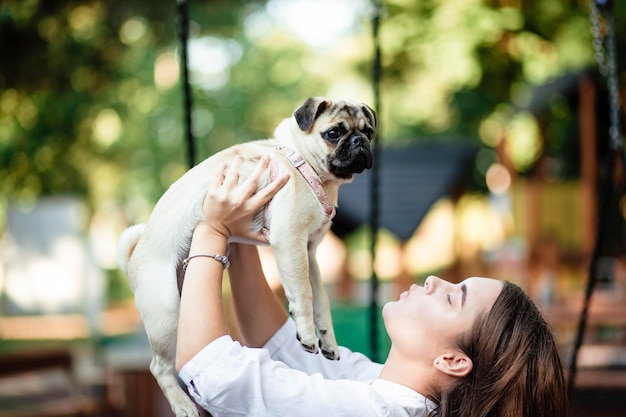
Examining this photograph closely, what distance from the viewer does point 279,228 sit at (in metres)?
1.36

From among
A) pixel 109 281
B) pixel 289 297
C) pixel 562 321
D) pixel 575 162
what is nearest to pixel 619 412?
pixel 562 321

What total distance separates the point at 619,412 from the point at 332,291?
545 centimetres

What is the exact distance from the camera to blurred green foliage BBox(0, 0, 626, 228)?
5.98 metres

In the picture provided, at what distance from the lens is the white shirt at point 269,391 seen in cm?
126

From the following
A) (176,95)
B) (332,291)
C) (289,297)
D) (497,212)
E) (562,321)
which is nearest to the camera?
(289,297)

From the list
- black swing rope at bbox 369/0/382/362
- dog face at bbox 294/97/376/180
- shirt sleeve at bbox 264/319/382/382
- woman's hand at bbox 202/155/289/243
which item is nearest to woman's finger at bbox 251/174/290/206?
woman's hand at bbox 202/155/289/243

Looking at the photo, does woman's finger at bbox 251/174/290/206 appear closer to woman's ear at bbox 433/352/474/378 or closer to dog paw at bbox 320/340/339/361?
dog paw at bbox 320/340/339/361

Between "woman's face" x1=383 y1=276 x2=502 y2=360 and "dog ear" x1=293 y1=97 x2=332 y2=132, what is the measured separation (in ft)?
1.37

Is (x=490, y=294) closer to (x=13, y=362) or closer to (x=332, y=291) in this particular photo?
(x=13, y=362)

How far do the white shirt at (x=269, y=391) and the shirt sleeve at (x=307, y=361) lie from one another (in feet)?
0.73

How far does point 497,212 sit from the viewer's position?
10.4m

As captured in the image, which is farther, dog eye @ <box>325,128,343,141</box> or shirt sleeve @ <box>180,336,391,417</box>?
dog eye @ <box>325,128,343,141</box>

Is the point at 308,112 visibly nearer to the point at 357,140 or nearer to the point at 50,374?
the point at 357,140

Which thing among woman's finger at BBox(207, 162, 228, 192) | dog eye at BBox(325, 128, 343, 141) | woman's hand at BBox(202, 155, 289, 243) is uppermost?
dog eye at BBox(325, 128, 343, 141)
